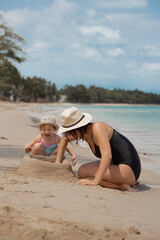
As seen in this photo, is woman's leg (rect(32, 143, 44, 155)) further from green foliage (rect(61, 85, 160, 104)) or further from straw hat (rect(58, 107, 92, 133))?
green foliage (rect(61, 85, 160, 104))

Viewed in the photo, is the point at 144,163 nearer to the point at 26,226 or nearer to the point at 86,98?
the point at 26,226

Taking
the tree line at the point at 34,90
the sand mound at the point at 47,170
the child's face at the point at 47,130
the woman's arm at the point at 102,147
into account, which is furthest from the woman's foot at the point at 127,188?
the tree line at the point at 34,90

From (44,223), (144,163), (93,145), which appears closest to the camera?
(44,223)

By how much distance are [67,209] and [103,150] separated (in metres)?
1.16

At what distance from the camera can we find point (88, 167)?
4.08 m

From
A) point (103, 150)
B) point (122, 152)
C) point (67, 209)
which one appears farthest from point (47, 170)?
point (67, 209)

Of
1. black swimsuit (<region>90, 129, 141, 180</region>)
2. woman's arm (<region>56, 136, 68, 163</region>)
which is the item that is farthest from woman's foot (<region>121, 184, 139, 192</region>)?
woman's arm (<region>56, 136, 68, 163</region>)

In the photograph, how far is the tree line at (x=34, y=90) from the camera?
26.2 metres

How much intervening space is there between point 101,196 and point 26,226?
132cm

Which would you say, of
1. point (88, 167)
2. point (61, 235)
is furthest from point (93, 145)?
point (61, 235)

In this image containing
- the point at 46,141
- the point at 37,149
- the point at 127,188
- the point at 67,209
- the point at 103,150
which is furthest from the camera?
the point at 46,141

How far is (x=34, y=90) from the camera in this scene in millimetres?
90625

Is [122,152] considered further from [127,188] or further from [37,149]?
[37,149]

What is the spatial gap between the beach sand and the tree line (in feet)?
77.3
